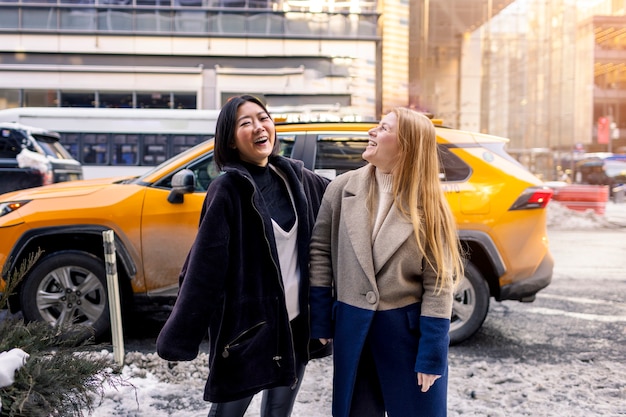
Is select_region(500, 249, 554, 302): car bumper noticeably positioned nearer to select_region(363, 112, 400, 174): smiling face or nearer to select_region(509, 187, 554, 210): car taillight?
select_region(509, 187, 554, 210): car taillight

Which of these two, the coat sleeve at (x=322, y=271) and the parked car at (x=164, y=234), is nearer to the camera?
the coat sleeve at (x=322, y=271)

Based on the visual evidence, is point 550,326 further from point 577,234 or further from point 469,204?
point 577,234

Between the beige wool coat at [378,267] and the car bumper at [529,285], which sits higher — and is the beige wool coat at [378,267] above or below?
above

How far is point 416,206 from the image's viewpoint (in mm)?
2238

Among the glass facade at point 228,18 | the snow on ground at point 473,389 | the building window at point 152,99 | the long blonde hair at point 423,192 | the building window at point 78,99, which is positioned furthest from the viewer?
the building window at point 152,99

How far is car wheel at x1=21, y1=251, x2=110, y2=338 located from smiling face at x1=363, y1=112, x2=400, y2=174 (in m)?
3.36

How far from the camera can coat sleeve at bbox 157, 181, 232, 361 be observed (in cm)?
223

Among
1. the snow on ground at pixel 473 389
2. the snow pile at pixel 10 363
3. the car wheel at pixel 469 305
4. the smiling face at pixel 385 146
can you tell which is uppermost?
the smiling face at pixel 385 146

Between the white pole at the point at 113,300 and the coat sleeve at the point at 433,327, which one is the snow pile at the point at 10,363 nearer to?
the coat sleeve at the point at 433,327

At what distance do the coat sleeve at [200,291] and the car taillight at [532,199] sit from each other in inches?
134

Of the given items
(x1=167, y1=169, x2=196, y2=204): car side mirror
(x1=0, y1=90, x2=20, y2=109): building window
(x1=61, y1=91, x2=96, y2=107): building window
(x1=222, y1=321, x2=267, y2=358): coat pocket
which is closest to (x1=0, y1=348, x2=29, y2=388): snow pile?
(x1=222, y1=321, x2=267, y2=358): coat pocket

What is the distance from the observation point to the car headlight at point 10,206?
5.00 meters

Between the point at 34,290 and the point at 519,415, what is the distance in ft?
12.6

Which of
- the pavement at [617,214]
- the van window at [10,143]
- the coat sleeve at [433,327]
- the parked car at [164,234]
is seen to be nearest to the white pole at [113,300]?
the parked car at [164,234]
